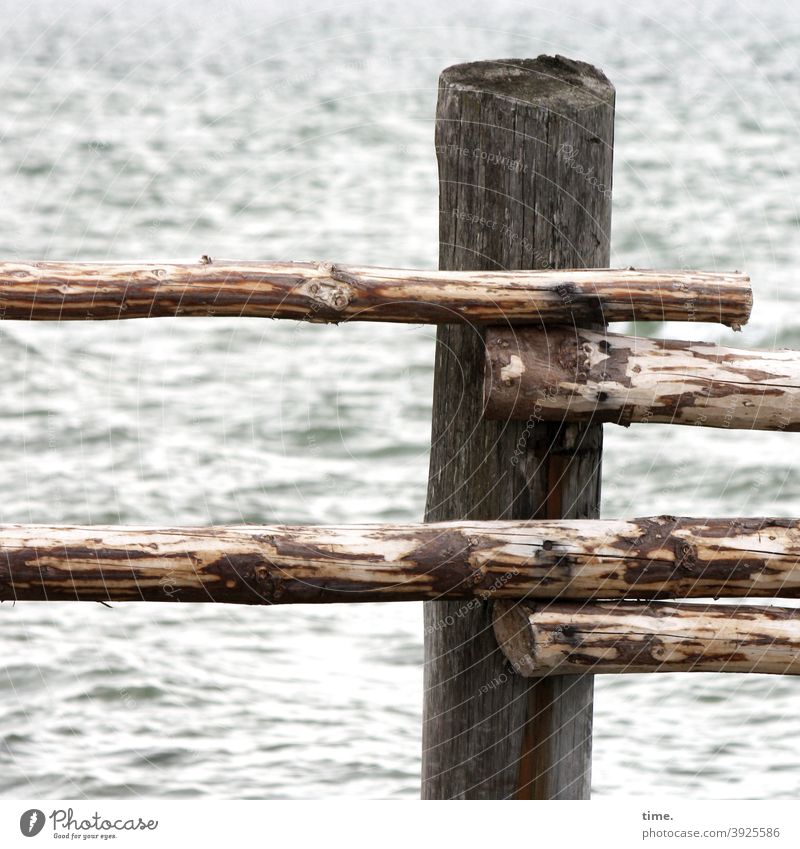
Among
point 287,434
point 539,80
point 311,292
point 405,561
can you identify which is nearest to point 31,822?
point 405,561

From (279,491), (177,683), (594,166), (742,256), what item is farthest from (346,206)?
(594,166)

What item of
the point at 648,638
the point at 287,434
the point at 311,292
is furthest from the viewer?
the point at 287,434

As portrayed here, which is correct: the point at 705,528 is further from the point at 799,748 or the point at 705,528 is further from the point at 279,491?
the point at 279,491

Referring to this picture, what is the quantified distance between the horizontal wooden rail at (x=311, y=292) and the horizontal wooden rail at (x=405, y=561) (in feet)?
1.34

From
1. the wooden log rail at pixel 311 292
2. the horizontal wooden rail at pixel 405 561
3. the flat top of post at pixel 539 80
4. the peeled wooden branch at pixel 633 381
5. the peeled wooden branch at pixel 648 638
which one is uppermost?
the flat top of post at pixel 539 80

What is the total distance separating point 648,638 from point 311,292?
3.07ft

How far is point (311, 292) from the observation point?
2281 mm

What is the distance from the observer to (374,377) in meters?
7.46

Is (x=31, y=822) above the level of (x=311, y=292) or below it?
below

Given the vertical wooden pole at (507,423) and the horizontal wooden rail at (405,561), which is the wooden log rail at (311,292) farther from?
the horizontal wooden rail at (405,561)

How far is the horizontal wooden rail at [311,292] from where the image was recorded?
90.0 inches

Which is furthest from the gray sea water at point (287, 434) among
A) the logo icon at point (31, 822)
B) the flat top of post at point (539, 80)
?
the logo icon at point (31, 822)

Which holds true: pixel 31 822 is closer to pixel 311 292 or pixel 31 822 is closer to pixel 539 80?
pixel 311 292

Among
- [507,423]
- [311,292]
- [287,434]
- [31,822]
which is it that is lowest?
[31,822]
